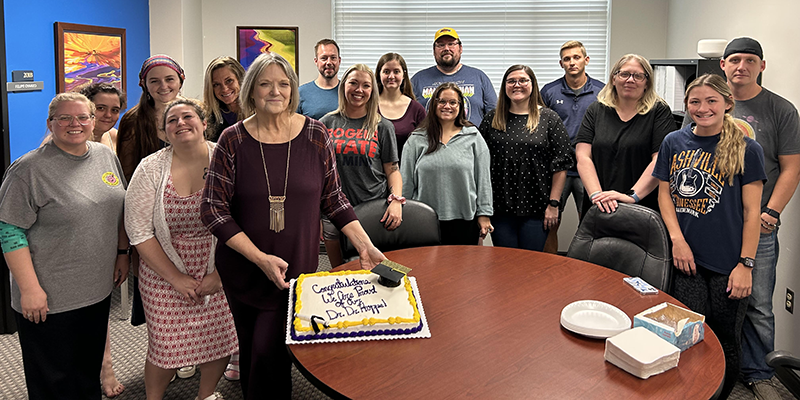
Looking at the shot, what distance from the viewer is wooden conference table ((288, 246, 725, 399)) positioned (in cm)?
138

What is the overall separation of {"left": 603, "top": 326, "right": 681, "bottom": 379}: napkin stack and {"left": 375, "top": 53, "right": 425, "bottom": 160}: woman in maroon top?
2.09m

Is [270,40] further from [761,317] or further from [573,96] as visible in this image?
[761,317]

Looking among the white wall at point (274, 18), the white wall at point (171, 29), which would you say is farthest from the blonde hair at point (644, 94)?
the white wall at point (171, 29)

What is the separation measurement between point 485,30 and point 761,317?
3420 millimetres

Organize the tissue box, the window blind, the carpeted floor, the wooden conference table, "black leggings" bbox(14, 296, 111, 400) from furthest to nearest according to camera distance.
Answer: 1. the window blind
2. the carpeted floor
3. "black leggings" bbox(14, 296, 111, 400)
4. the tissue box
5. the wooden conference table

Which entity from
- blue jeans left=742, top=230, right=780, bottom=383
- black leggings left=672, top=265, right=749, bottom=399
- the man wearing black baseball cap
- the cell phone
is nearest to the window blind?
the man wearing black baseball cap

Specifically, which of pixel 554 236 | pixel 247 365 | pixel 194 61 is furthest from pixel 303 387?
pixel 194 61

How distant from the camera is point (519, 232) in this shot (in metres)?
3.39

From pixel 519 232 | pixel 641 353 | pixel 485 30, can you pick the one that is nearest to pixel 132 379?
pixel 519 232

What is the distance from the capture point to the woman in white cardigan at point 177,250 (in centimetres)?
216

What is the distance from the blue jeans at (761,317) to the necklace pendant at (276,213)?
2.07 meters

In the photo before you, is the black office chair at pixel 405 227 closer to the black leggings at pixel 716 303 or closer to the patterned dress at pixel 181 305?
the patterned dress at pixel 181 305

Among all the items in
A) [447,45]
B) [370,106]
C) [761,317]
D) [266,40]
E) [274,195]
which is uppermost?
[266,40]

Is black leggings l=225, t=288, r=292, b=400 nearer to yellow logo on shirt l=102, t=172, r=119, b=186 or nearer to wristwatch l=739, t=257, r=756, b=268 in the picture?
yellow logo on shirt l=102, t=172, r=119, b=186
